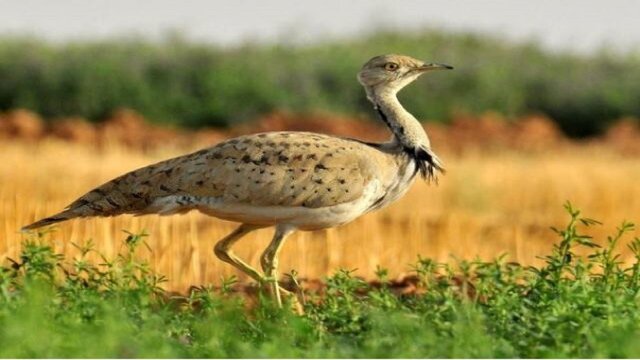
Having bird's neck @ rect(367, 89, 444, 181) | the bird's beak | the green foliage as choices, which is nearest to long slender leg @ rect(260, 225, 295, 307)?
bird's neck @ rect(367, 89, 444, 181)

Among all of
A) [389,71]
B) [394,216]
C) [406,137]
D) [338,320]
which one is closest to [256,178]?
[406,137]

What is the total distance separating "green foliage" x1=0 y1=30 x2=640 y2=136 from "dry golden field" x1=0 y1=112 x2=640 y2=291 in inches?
413

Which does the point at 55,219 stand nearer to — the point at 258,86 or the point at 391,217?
the point at 391,217

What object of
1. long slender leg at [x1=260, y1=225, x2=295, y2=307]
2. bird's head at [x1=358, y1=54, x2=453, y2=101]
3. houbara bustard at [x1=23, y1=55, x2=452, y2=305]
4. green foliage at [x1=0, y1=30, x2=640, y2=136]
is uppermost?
green foliage at [x1=0, y1=30, x2=640, y2=136]

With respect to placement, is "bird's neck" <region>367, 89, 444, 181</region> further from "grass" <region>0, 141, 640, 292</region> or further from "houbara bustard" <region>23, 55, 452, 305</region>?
"grass" <region>0, 141, 640, 292</region>

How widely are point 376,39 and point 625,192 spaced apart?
27231 mm

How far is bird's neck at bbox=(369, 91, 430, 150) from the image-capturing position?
8.78 meters

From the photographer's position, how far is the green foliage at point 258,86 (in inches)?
1217

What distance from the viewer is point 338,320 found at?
6953mm

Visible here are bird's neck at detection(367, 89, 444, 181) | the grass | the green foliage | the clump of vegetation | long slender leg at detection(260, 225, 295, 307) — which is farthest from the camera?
the green foliage

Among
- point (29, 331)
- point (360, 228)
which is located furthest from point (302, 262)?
point (29, 331)

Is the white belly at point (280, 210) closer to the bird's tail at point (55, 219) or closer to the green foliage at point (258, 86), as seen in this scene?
the bird's tail at point (55, 219)

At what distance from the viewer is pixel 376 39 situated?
42.0 metres

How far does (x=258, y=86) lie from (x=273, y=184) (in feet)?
76.0
